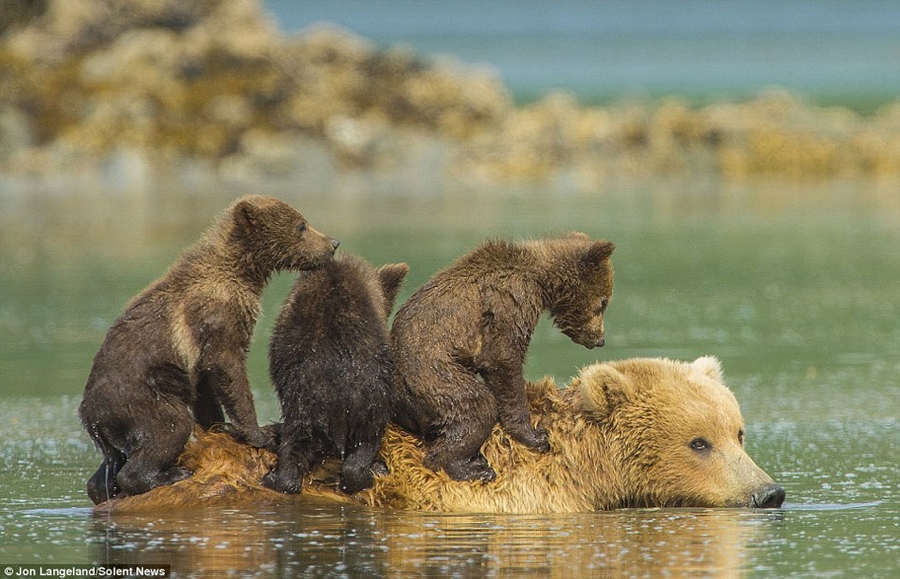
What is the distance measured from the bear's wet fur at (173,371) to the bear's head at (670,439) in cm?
175

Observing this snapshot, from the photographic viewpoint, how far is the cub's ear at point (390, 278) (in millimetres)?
8500

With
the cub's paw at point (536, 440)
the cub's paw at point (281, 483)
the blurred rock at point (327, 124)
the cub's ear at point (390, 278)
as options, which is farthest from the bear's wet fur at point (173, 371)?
the blurred rock at point (327, 124)

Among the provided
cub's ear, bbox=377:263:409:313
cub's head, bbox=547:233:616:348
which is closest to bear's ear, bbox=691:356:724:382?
cub's head, bbox=547:233:616:348

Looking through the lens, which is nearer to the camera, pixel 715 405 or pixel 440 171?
pixel 715 405

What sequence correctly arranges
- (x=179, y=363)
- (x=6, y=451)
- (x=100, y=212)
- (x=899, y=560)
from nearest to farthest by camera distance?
1. (x=899, y=560)
2. (x=179, y=363)
3. (x=6, y=451)
4. (x=100, y=212)

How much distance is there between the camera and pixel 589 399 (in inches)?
324

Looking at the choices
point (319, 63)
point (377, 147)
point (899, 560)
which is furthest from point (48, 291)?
point (319, 63)

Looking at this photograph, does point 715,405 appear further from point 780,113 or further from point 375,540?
point 780,113

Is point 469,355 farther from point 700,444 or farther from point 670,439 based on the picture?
point 700,444

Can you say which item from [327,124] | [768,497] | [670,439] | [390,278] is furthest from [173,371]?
[327,124]

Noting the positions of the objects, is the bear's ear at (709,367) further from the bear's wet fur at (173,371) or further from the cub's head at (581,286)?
the bear's wet fur at (173,371)

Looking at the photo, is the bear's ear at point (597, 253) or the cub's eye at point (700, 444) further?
the bear's ear at point (597, 253)

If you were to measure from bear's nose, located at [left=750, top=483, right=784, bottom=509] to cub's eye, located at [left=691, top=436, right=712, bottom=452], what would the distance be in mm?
330

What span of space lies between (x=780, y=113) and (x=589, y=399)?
4718cm
